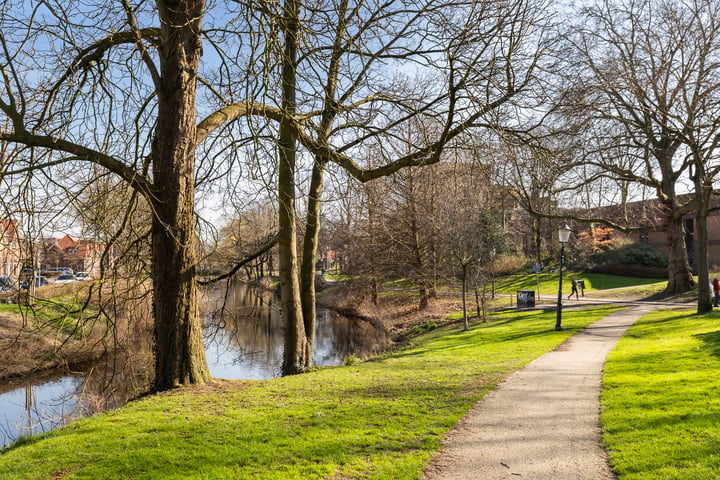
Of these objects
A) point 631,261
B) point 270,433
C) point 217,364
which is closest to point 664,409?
point 270,433

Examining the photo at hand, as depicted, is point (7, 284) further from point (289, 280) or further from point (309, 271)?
point (309, 271)

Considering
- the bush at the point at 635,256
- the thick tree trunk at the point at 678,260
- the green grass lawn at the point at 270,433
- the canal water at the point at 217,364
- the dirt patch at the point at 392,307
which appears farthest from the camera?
the bush at the point at 635,256

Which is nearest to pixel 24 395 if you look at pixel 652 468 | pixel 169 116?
pixel 169 116

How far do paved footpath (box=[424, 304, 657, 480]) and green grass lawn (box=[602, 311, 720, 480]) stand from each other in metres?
0.22

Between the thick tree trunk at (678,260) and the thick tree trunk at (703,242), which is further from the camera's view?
the thick tree trunk at (678,260)

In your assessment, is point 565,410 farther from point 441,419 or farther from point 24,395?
point 24,395

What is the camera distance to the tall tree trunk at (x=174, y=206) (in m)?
7.80

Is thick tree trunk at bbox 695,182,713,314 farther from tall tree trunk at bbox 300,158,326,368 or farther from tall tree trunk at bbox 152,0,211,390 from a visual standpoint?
tall tree trunk at bbox 152,0,211,390

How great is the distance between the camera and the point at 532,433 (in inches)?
221

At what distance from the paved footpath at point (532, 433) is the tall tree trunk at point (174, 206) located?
479 cm

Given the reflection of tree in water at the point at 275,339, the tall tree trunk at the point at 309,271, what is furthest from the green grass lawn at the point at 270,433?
the reflection of tree in water at the point at 275,339

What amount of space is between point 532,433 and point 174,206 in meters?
6.26

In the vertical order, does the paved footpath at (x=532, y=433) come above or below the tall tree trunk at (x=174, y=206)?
→ below

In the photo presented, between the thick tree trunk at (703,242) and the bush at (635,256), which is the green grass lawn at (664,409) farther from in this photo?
the bush at (635,256)
